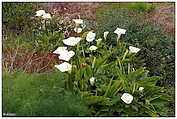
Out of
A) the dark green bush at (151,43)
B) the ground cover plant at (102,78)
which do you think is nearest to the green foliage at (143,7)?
the dark green bush at (151,43)

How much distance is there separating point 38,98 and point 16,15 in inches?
86.3

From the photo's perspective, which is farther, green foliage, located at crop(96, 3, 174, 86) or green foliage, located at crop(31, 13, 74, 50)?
green foliage, located at crop(31, 13, 74, 50)

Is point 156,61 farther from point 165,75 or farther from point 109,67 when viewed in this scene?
point 109,67

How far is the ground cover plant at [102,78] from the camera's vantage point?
430 cm

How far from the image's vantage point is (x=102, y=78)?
4613 mm

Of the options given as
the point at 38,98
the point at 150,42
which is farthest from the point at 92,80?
the point at 150,42

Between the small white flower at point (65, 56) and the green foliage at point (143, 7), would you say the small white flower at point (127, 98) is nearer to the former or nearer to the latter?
the small white flower at point (65, 56)

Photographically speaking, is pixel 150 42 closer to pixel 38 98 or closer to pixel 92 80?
pixel 92 80

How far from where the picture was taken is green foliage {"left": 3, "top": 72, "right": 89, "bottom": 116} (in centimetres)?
424

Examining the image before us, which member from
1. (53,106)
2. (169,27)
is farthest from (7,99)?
(169,27)

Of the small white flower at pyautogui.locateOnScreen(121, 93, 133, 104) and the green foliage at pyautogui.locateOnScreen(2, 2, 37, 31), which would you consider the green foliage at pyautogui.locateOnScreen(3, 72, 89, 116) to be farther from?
the green foliage at pyautogui.locateOnScreen(2, 2, 37, 31)

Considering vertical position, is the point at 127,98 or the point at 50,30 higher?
the point at 50,30

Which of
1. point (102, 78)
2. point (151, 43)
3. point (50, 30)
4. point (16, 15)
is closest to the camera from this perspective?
point (102, 78)

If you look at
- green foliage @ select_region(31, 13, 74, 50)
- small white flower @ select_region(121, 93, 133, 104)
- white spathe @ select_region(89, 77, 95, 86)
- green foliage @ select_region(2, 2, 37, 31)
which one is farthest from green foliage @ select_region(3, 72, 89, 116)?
green foliage @ select_region(2, 2, 37, 31)
